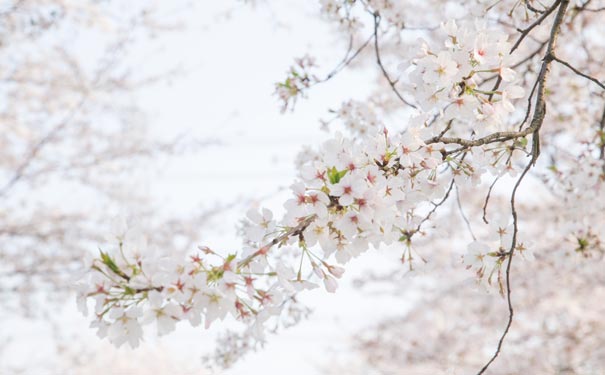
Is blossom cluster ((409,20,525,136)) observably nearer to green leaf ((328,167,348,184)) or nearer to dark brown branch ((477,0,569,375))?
dark brown branch ((477,0,569,375))

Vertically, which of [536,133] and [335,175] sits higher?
[536,133]

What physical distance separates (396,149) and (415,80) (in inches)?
10.6

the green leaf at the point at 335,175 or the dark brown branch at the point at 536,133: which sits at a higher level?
the dark brown branch at the point at 536,133

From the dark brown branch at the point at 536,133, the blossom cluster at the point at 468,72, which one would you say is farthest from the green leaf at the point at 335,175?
the dark brown branch at the point at 536,133

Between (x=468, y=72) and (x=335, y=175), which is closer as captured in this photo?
(x=335, y=175)

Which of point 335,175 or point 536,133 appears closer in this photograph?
point 335,175

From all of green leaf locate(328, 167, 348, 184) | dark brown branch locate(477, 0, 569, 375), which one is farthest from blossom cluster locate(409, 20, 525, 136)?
green leaf locate(328, 167, 348, 184)

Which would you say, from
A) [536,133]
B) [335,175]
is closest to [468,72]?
[536,133]

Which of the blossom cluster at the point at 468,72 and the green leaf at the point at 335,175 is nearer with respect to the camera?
the green leaf at the point at 335,175

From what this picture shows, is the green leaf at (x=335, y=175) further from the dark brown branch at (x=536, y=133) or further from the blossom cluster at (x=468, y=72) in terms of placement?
the dark brown branch at (x=536, y=133)

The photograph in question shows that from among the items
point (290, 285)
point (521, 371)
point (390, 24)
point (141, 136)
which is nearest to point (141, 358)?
point (141, 136)

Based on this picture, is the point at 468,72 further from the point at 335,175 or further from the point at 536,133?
the point at 335,175

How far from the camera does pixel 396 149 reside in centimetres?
106

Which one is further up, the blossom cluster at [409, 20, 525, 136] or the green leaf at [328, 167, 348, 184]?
the blossom cluster at [409, 20, 525, 136]
